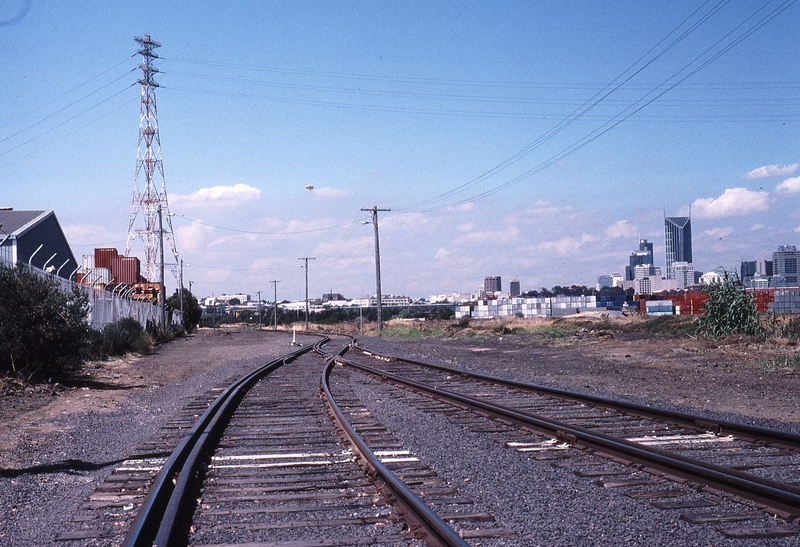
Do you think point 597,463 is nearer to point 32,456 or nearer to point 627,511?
point 627,511

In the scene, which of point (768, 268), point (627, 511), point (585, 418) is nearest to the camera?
point (627, 511)

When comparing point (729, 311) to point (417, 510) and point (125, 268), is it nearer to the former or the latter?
point (417, 510)

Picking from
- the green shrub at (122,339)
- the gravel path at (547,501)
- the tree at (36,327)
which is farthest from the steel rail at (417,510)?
the green shrub at (122,339)

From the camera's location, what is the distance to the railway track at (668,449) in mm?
5906

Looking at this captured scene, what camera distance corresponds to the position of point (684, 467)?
22.3 feet

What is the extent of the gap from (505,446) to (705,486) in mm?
2799

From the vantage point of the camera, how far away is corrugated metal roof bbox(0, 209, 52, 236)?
1692 inches

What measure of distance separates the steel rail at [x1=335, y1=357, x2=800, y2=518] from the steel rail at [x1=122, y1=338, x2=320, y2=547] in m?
4.24

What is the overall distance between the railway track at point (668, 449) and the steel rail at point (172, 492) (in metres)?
3.63

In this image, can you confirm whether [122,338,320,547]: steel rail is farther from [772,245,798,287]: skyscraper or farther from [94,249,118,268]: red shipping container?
[772,245,798,287]: skyscraper

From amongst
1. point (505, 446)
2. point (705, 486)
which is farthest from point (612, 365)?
point (705, 486)

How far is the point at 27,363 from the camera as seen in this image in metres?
16.8

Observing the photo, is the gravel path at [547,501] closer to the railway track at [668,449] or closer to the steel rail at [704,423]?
the railway track at [668,449]

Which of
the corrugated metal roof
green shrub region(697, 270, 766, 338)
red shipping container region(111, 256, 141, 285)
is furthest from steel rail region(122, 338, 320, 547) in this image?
red shipping container region(111, 256, 141, 285)
